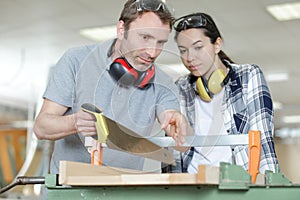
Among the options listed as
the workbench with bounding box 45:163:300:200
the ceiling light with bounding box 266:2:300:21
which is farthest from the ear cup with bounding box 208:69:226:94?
the ceiling light with bounding box 266:2:300:21

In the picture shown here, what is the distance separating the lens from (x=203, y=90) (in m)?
1.33

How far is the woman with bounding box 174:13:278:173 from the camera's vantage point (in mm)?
1207

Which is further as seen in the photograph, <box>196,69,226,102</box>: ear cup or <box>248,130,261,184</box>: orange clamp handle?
<box>196,69,226,102</box>: ear cup

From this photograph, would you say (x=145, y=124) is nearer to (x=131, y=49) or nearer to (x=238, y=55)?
(x=131, y=49)

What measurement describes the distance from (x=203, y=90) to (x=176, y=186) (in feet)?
1.53

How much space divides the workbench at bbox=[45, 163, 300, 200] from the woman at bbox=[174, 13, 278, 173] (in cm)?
23

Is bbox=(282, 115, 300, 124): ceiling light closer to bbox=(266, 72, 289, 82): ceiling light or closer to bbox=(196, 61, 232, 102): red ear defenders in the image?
bbox=(266, 72, 289, 82): ceiling light

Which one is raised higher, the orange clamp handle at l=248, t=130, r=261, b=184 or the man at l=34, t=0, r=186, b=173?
the man at l=34, t=0, r=186, b=173

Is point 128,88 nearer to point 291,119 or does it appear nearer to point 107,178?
point 107,178

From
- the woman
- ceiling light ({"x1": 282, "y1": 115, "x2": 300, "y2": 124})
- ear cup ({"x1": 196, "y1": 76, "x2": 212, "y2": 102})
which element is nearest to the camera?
the woman

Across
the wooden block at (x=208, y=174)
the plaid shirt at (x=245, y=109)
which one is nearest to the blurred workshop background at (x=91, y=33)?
the plaid shirt at (x=245, y=109)

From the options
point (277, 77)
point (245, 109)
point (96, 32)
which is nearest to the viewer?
point (245, 109)

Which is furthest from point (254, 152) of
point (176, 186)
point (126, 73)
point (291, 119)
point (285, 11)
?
point (291, 119)

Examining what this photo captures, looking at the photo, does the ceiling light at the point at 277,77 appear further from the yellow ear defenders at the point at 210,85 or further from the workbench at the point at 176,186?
the workbench at the point at 176,186
